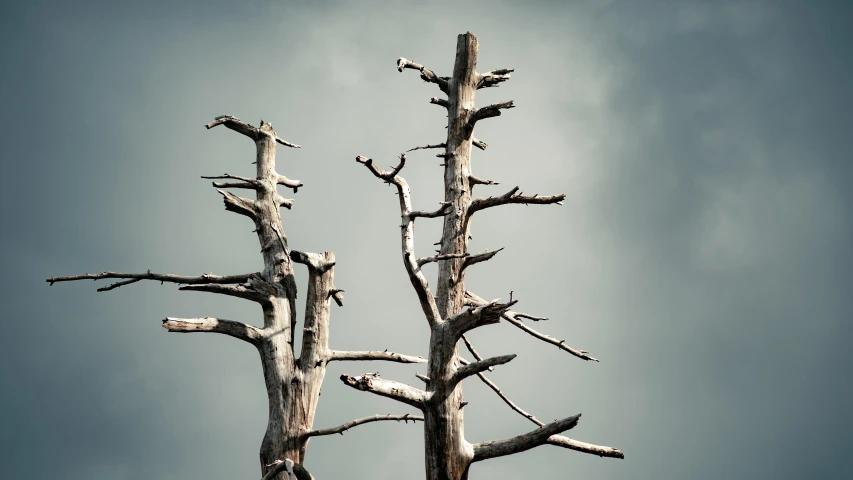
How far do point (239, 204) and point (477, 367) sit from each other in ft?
15.7

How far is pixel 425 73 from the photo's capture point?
456 inches

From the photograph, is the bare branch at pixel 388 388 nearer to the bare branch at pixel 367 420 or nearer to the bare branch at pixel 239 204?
the bare branch at pixel 367 420

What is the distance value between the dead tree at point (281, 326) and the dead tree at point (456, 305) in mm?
1360

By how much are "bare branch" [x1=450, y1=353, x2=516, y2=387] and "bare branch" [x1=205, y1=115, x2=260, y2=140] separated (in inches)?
219

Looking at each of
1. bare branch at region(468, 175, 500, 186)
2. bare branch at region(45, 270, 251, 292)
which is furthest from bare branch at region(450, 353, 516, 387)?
bare branch at region(45, 270, 251, 292)

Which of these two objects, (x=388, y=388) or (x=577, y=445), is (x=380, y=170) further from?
(x=577, y=445)

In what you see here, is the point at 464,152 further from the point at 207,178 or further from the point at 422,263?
the point at 207,178

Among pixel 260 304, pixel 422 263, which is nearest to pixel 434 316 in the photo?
pixel 422 263

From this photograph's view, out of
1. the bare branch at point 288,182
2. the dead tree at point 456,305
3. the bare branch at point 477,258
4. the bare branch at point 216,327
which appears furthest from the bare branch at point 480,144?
the bare branch at point 216,327

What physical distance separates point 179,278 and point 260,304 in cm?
111

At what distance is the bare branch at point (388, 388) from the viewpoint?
326 inches

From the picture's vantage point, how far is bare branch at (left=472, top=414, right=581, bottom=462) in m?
8.73

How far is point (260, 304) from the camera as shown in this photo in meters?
11.8

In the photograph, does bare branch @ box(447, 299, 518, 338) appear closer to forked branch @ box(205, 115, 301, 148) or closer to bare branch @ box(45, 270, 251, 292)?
bare branch @ box(45, 270, 251, 292)
